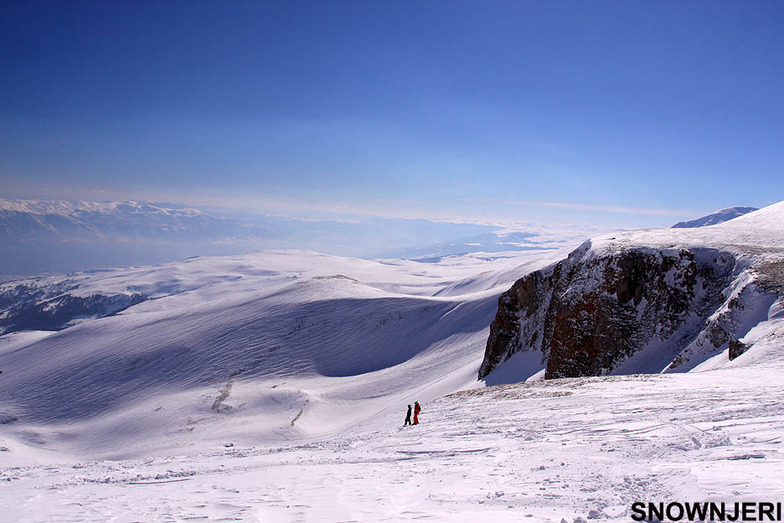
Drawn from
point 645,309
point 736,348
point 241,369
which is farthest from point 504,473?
point 241,369

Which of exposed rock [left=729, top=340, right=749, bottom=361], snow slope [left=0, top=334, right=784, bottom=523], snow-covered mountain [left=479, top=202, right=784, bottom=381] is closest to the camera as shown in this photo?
snow slope [left=0, top=334, right=784, bottom=523]

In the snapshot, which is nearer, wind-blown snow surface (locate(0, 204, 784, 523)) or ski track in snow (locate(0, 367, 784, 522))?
ski track in snow (locate(0, 367, 784, 522))

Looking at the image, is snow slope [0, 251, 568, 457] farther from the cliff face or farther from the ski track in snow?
the ski track in snow

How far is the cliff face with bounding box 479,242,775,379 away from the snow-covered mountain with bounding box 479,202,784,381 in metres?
0.06

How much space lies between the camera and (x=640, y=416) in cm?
1222

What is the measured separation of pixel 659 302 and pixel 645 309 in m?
0.92

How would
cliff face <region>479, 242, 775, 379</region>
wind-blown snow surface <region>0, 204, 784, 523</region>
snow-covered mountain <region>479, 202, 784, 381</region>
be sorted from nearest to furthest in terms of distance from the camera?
wind-blown snow surface <region>0, 204, 784, 523</region>, snow-covered mountain <region>479, 202, 784, 381</region>, cliff face <region>479, 242, 775, 379</region>

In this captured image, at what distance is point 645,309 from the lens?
27875mm

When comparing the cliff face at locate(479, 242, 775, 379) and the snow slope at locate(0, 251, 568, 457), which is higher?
the cliff face at locate(479, 242, 775, 379)

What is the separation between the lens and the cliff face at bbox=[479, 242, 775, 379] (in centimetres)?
2406

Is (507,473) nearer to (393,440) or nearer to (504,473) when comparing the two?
(504,473)

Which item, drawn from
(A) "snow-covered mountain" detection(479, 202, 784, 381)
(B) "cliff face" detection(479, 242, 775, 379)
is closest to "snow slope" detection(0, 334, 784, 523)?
(A) "snow-covered mountain" detection(479, 202, 784, 381)

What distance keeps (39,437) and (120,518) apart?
4638 centimetres

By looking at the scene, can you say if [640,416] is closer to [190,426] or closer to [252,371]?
[190,426]
